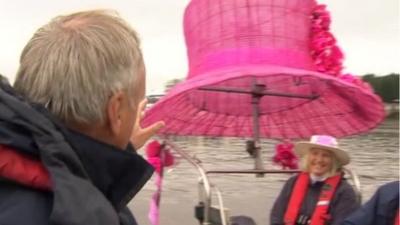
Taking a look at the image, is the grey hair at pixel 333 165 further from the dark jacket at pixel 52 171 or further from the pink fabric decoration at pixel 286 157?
the dark jacket at pixel 52 171

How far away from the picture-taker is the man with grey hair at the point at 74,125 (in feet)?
3.97

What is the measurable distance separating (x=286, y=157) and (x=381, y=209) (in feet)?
6.29

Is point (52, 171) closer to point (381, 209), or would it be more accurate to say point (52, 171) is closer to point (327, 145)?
point (381, 209)

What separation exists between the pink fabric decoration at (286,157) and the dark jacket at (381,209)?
1718 millimetres

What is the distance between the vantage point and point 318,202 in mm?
4660

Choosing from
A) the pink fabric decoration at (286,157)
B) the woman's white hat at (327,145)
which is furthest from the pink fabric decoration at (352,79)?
the pink fabric decoration at (286,157)

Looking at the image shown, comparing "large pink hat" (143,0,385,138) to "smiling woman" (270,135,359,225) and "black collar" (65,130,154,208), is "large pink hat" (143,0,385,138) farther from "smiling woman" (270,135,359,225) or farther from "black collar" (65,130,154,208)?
"black collar" (65,130,154,208)

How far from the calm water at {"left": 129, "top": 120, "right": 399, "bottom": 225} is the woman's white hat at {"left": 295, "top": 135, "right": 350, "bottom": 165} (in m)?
0.96

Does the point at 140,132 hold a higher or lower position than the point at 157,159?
higher

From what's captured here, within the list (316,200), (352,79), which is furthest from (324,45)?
(316,200)

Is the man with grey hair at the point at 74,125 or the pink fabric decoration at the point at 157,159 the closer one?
the man with grey hair at the point at 74,125

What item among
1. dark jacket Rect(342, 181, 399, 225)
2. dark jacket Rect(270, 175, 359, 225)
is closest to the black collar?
dark jacket Rect(342, 181, 399, 225)

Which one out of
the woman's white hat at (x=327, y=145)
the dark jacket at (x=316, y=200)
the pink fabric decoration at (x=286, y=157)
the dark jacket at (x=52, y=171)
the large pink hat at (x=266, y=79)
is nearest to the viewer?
the dark jacket at (x=52, y=171)

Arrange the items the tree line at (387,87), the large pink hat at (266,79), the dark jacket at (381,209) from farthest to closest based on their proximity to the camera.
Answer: the tree line at (387,87) → the large pink hat at (266,79) → the dark jacket at (381,209)
